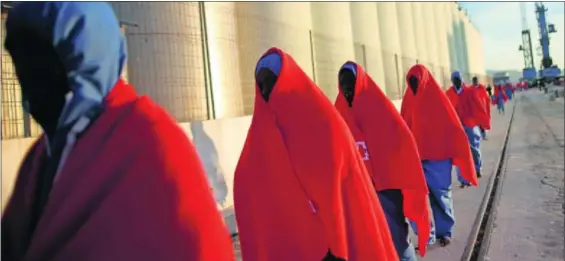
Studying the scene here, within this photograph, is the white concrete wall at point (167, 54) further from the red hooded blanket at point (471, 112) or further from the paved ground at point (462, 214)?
the red hooded blanket at point (471, 112)

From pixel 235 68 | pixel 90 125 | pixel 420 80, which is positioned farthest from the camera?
pixel 235 68

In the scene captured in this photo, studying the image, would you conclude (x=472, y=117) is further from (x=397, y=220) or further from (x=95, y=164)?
A: (x=95, y=164)

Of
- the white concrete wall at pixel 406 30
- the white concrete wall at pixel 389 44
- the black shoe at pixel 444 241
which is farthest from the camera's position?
the white concrete wall at pixel 406 30

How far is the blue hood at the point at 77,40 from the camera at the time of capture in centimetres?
118

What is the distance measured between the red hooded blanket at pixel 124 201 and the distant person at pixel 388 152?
2267 millimetres

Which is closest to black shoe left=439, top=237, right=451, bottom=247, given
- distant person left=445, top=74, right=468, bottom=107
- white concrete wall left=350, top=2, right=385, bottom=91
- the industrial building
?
the industrial building

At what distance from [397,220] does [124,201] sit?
2.72 metres

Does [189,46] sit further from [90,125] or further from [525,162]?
[525,162]

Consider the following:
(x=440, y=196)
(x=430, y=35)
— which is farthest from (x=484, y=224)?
(x=430, y=35)

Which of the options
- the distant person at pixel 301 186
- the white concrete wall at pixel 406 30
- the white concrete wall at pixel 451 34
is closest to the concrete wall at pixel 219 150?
the distant person at pixel 301 186

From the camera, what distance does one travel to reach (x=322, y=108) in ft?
7.58

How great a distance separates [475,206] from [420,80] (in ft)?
6.66

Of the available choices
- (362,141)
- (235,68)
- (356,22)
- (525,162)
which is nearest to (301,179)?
(362,141)

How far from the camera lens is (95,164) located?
1.18 metres
